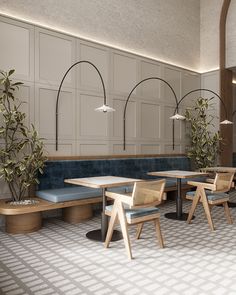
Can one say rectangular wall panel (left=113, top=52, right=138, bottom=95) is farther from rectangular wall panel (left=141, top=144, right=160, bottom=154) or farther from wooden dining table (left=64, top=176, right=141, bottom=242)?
wooden dining table (left=64, top=176, right=141, bottom=242)

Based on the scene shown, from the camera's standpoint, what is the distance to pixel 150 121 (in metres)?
6.73

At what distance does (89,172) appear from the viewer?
532 cm

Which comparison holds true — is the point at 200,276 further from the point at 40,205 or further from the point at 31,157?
the point at 31,157

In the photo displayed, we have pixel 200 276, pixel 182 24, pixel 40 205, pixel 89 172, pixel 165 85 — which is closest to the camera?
pixel 200 276

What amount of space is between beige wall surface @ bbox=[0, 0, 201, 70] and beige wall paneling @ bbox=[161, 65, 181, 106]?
0.24 meters

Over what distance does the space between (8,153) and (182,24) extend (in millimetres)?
5661

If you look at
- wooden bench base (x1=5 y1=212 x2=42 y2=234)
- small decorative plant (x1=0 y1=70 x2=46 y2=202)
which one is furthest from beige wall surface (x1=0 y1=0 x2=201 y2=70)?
wooden bench base (x1=5 y1=212 x2=42 y2=234)

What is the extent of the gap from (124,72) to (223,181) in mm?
3125

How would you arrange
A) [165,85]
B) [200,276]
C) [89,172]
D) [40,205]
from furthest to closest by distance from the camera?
[165,85]
[89,172]
[40,205]
[200,276]

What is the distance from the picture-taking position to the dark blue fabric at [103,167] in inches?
190

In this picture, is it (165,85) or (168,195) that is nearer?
(168,195)

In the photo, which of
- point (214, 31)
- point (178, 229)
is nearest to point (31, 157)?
point (178, 229)

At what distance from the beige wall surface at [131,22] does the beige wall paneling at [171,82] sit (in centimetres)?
24

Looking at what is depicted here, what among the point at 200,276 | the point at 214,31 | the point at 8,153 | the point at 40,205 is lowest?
the point at 200,276
